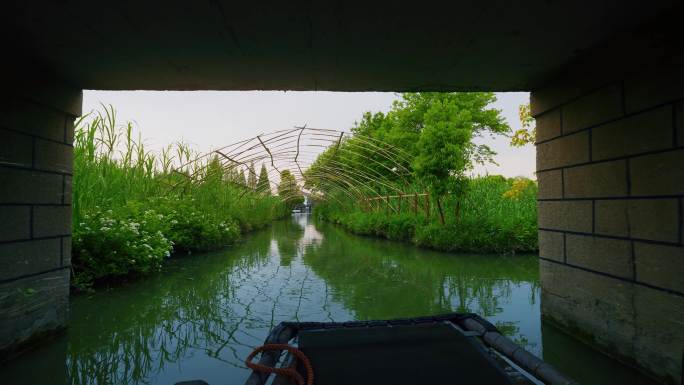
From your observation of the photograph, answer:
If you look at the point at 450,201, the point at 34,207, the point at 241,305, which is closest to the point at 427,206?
the point at 450,201

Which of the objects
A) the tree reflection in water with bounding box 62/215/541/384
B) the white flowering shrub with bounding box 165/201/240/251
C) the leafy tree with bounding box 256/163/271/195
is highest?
the leafy tree with bounding box 256/163/271/195

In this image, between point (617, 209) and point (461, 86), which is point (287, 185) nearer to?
point (461, 86)

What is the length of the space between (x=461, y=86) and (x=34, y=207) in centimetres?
321

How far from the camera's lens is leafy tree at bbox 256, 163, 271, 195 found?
1415 centimetres

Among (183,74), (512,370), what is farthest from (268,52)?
(512,370)

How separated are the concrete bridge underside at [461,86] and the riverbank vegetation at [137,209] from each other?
1295mm

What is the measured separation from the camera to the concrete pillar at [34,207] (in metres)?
2.22

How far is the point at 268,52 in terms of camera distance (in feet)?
7.39

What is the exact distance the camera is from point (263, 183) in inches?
579

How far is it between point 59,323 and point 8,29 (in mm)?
1968

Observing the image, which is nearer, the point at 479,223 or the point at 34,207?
the point at 34,207

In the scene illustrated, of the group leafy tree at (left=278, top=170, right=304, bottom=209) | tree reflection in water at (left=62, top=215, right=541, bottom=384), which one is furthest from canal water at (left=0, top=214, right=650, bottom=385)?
leafy tree at (left=278, top=170, right=304, bottom=209)

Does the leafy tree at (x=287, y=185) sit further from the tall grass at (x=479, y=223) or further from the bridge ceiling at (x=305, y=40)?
the bridge ceiling at (x=305, y=40)

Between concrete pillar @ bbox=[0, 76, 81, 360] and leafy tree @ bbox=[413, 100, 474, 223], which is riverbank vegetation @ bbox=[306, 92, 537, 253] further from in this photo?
concrete pillar @ bbox=[0, 76, 81, 360]
